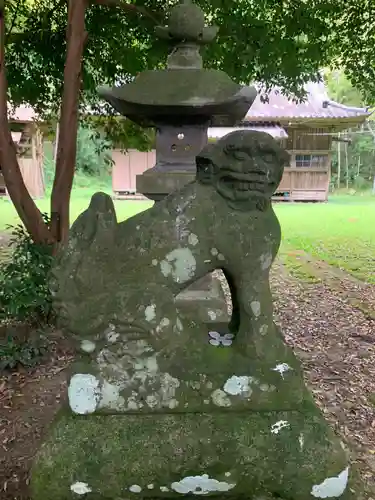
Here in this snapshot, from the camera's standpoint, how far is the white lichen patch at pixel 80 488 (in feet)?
4.96

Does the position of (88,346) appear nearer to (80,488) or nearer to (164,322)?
(164,322)

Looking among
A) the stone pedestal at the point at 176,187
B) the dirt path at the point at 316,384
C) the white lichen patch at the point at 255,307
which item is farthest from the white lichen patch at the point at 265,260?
the stone pedestal at the point at 176,187

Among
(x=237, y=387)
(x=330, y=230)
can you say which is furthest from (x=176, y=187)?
(x=330, y=230)

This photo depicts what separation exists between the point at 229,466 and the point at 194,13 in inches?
121

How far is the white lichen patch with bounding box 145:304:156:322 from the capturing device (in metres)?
1.54

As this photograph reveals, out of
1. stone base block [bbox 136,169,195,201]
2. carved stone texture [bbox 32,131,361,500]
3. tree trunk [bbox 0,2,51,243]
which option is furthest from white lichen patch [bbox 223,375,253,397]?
tree trunk [bbox 0,2,51,243]

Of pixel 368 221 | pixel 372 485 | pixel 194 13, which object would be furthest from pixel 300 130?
pixel 372 485

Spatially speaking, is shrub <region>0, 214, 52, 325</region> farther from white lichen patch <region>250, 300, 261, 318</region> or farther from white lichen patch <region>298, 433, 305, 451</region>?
white lichen patch <region>298, 433, 305, 451</region>

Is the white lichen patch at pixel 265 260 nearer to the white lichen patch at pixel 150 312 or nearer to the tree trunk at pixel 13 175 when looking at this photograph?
the white lichen patch at pixel 150 312

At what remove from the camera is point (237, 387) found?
1604mm

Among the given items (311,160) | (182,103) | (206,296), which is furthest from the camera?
(311,160)

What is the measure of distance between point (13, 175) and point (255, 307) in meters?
3.32

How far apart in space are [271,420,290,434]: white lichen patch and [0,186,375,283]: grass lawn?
5.79 meters

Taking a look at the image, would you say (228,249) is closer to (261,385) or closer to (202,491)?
(261,385)
